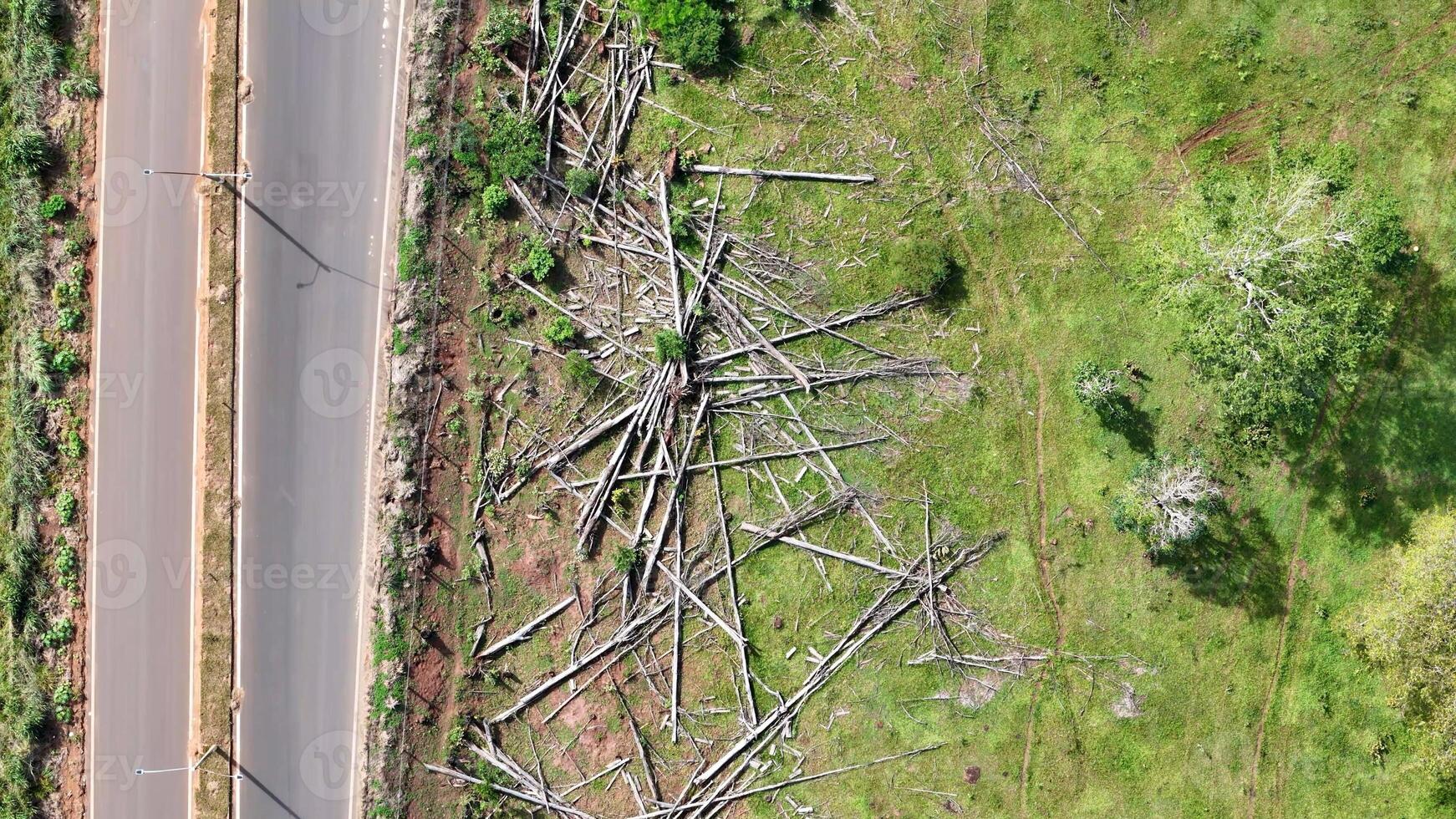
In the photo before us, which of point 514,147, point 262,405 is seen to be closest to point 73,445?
point 262,405

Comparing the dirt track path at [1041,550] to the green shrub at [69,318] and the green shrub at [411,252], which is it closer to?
the green shrub at [411,252]

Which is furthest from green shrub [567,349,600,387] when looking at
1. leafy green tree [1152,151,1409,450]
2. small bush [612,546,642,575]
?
leafy green tree [1152,151,1409,450]

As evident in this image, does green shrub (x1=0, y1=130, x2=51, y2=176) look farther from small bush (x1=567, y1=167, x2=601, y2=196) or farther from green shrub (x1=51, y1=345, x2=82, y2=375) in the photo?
small bush (x1=567, y1=167, x2=601, y2=196)

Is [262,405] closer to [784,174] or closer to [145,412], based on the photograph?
[145,412]

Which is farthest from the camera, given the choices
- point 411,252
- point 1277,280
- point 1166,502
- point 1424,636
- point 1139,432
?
point 1139,432

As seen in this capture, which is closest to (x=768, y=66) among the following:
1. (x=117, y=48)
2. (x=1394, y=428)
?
(x=117, y=48)

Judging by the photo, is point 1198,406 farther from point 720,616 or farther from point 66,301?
point 66,301
